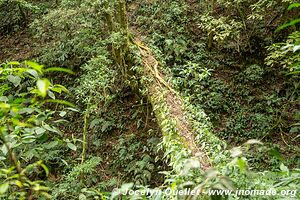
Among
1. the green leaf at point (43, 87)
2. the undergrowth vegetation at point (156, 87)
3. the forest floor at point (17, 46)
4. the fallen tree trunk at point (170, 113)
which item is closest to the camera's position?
the green leaf at point (43, 87)

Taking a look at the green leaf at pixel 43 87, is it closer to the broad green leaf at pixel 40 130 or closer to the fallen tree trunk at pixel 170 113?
the broad green leaf at pixel 40 130

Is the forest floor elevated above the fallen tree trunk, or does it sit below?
above

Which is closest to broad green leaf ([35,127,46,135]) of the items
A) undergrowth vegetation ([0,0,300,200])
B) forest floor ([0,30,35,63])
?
undergrowth vegetation ([0,0,300,200])

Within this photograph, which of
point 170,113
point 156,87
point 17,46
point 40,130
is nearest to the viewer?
point 40,130

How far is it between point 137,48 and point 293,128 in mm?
4536

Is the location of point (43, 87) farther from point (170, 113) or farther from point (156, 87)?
point (156, 87)

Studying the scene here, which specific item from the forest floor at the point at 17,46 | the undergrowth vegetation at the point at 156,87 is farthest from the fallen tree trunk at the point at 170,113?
the forest floor at the point at 17,46

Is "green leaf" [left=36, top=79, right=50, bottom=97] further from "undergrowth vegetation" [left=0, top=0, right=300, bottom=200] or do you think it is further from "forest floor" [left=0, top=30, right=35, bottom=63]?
"forest floor" [left=0, top=30, right=35, bottom=63]

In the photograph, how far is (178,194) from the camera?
185 cm

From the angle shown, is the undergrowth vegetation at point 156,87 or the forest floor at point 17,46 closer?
the undergrowth vegetation at point 156,87

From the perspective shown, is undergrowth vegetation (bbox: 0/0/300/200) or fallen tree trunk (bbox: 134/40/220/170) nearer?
fallen tree trunk (bbox: 134/40/220/170)

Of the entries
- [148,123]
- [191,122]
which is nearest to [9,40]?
[148,123]

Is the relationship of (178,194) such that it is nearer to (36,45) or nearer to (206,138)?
(206,138)

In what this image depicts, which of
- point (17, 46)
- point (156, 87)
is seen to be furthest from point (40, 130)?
point (17, 46)
